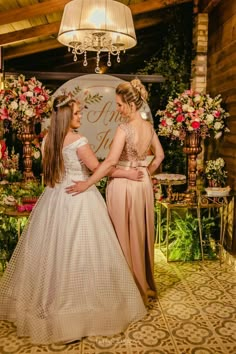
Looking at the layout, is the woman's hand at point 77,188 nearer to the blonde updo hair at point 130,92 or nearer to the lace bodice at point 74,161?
the lace bodice at point 74,161

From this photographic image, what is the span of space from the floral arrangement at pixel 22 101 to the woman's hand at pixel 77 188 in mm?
1698

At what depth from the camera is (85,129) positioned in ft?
16.7

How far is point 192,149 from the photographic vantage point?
4371 mm

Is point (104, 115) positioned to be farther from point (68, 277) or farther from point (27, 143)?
point (68, 277)

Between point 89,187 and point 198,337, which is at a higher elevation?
point 89,187

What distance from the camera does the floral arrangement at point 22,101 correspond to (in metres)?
4.21

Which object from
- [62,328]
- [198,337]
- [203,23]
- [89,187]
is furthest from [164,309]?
[203,23]

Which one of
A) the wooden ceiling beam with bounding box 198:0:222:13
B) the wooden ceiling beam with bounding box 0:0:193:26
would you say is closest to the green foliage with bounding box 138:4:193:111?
the wooden ceiling beam with bounding box 198:0:222:13

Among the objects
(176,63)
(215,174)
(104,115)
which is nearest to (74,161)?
(215,174)

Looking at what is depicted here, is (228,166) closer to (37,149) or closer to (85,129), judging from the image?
(85,129)

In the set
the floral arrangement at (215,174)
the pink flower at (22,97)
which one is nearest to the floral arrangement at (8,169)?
the pink flower at (22,97)

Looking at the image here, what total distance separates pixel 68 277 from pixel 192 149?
7.56ft

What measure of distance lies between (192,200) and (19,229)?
1.85 meters

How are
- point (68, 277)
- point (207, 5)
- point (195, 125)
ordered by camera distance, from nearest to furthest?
point (68, 277) → point (195, 125) → point (207, 5)
